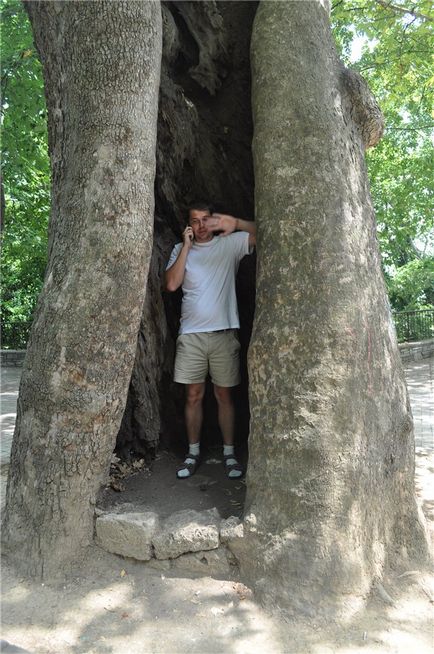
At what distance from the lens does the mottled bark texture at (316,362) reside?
10.1 ft

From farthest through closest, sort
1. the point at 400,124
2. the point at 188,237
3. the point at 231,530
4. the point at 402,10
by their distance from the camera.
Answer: the point at 400,124 → the point at 402,10 → the point at 188,237 → the point at 231,530

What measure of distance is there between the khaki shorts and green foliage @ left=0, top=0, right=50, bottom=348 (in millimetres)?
6169

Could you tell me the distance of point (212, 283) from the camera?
426cm

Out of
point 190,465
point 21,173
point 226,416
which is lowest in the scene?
point 190,465

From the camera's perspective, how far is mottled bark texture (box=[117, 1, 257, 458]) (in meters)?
4.25

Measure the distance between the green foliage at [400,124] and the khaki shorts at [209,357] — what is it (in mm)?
6333

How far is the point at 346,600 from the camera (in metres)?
2.99

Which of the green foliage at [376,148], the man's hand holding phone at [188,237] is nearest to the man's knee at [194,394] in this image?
Answer: the man's hand holding phone at [188,237]

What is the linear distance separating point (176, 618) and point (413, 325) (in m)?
14.9

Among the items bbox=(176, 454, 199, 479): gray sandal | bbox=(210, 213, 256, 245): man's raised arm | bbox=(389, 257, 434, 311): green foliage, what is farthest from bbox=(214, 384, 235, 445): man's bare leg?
bbox=(389, 257, 434, 311): green foliage

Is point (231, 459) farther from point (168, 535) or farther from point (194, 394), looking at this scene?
point (168, 535)

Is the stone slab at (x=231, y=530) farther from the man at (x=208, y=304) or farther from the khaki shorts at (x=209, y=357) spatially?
the khaki shorts at (x=209, y=357)

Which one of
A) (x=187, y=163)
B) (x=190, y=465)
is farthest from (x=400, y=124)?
(x=190, y=465)

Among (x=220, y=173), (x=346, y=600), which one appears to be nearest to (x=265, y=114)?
(x=220, y=173)
